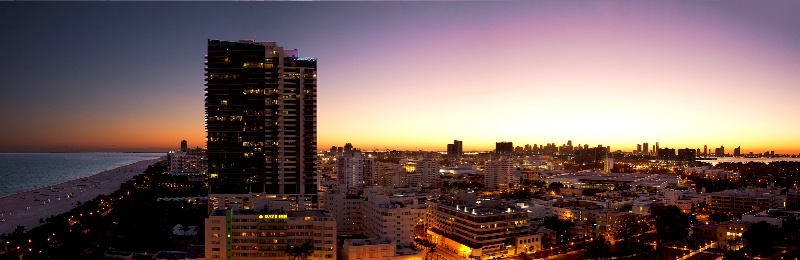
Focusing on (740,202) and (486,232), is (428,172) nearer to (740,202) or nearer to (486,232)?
(740,202)

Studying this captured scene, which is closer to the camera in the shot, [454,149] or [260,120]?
[260,120]

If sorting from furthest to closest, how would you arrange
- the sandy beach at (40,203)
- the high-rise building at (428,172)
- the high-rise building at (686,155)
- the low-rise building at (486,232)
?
the high-rise building at (686,155) → the high-rise building at (428,172) → the sandy beach at (40,203) → the low-rise building at (486,232)

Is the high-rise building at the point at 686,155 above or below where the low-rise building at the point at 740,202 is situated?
above

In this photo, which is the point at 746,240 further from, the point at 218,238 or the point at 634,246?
the point at 218,238

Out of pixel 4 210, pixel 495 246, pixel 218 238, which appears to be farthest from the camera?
pixel 4 210

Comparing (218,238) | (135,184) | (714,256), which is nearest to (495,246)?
(714,256)

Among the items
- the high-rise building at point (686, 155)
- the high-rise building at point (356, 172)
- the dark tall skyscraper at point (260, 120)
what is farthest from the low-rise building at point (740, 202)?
the high-rise building at point (686, 155)

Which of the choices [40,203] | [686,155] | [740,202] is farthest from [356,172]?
[686,155]

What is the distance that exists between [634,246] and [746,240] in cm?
696

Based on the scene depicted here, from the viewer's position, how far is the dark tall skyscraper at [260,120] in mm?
37344

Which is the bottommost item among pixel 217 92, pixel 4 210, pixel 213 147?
pixel 4 210

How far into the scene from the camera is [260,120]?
124 feet

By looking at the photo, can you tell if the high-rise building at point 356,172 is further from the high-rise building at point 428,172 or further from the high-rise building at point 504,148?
the high-rise building at point 504,148

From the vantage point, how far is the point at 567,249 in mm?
28469
